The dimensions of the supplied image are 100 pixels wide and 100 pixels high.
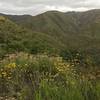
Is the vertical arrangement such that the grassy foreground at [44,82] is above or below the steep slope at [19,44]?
above

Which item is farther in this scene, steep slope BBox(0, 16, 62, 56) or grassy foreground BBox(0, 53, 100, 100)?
steep slope BBox(0, 16, 62, 56)

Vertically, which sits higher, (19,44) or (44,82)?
(44,82)

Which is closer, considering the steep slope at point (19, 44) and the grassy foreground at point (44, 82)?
the grassy foreground at point (44, 82)

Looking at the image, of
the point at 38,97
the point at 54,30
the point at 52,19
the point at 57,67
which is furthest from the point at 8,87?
the point at 52,19

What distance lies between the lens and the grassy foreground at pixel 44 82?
4.46 meters

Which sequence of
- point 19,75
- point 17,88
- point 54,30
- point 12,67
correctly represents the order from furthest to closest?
point 54,30 → point 12,67 → point 19,75 → point 17,88

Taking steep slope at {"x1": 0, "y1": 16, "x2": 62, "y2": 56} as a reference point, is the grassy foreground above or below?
above

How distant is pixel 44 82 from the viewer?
4.98 metres

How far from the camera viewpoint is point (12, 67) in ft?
24.7

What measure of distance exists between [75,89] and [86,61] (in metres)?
4.05

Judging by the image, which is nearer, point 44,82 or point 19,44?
point 44,82

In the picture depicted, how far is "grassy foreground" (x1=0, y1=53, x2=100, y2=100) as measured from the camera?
4.46 meters

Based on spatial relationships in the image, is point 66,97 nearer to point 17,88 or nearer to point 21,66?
point 17,88


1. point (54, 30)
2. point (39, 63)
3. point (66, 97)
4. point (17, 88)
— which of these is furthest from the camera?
point (54, 30)
